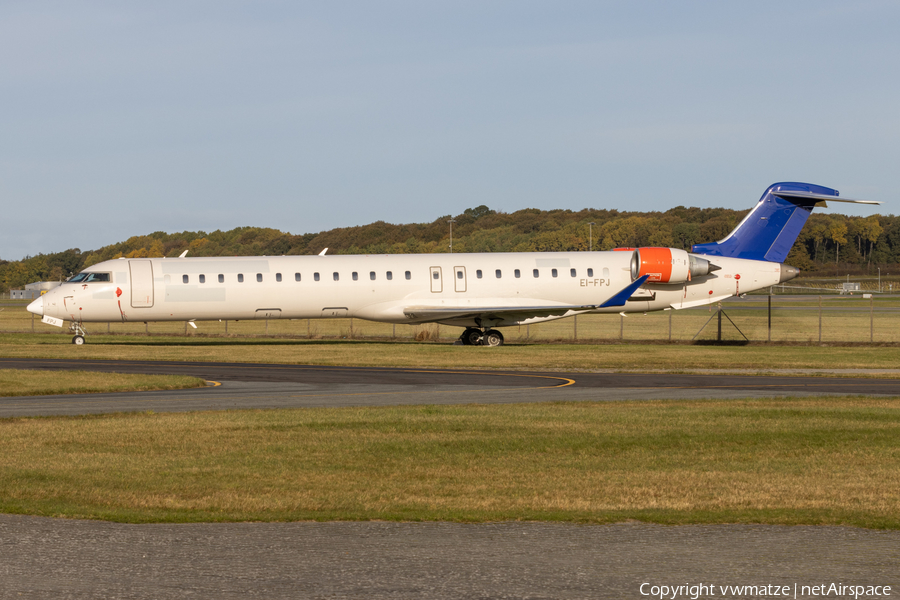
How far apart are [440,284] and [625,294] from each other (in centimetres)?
729

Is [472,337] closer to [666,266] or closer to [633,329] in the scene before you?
[666,266]

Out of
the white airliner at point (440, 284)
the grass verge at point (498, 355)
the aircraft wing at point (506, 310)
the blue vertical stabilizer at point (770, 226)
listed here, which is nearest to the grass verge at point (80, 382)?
the grass verge at point (498, 355)

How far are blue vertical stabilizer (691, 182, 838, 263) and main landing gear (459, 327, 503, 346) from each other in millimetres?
9234

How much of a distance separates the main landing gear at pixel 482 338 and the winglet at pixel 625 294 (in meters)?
4.57

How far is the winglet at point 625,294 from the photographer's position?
1432 inches

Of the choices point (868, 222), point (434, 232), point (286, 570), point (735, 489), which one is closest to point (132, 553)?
point (286, 570)

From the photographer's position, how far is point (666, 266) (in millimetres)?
36469

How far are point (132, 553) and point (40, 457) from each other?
238 inches

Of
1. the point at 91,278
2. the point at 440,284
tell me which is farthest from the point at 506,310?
the point at 91,278

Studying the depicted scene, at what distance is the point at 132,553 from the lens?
770 centimetres

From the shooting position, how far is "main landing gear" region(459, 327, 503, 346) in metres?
37.6

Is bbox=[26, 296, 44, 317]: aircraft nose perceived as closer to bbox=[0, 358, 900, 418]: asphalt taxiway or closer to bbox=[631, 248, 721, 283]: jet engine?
bbox=[0, 358, 900, 418]: asphalt taxiway

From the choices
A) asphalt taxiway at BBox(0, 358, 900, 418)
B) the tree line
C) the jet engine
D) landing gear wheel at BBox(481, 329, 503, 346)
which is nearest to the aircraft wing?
the jet engine

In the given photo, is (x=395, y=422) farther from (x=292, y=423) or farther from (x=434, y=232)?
(x=434, y=232)
